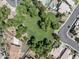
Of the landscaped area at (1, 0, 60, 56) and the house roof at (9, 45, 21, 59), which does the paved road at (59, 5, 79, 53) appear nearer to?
the landscaped area at (1, 0, 60, 56)

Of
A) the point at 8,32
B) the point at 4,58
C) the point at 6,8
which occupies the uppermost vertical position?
the point at 6,8

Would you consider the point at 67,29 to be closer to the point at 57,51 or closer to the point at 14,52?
the point at 57,51

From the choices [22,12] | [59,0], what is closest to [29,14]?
[22,12]

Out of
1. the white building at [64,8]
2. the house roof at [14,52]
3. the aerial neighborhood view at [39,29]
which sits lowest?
the house roof at [14,52]

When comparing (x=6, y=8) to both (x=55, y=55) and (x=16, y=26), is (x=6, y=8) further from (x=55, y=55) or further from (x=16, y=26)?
(x=55, y=55)

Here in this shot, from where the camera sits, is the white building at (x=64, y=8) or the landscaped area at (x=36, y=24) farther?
the white building at (x=64, y=8)

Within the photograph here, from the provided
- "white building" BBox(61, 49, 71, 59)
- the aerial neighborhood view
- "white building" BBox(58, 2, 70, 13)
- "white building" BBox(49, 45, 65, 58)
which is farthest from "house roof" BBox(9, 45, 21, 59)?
"white building" BBox(58, 2, 70, 13)

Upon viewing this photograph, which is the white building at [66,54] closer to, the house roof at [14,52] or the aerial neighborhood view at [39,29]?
the aerial neighborhood view at [39,29]

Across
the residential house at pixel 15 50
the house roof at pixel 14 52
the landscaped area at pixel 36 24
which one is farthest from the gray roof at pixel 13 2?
the house roof at pixel 14 52
